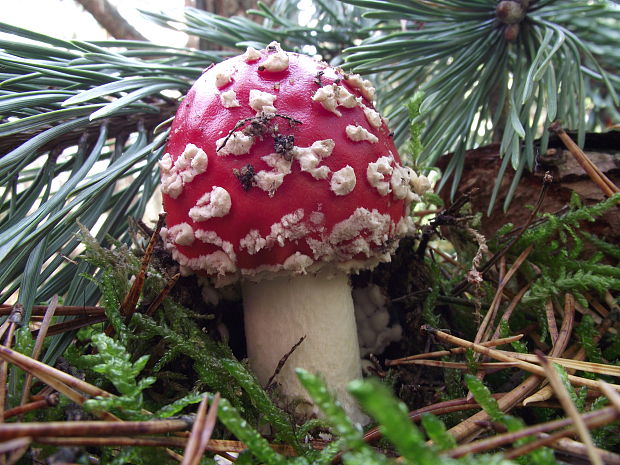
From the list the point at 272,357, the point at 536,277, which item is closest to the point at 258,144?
the point at 272,357

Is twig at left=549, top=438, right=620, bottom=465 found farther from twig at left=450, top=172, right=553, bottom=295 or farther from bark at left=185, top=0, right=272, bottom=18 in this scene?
bark at left=185, top=0, right=272, bottom=18

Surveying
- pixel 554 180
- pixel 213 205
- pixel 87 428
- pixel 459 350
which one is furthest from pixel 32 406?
pixel 554 180

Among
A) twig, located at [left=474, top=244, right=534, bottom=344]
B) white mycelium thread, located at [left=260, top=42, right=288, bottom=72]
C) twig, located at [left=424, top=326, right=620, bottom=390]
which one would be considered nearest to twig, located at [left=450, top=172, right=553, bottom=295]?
twig, located at [left=474, top=244, right=534, bottom=344]

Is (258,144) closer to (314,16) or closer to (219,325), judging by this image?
(219,325)

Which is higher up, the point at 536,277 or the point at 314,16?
the point at 314,16

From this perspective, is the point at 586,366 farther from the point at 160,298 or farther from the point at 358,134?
the point at 160,298

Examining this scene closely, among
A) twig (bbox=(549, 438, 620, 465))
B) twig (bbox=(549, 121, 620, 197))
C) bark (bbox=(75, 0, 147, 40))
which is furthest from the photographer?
bark (bbox=(75, 0, 147, 40))

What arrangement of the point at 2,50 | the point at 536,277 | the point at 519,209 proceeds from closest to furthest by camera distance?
the point at 2,50, the point at 536,277, the point at 519,209
